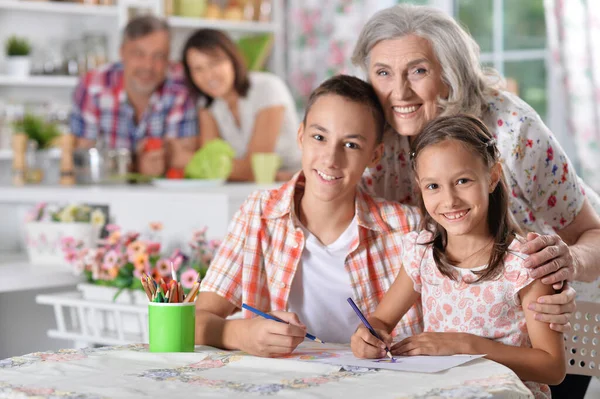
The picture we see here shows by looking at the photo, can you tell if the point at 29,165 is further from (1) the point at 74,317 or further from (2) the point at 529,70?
(2) the point at 529,70

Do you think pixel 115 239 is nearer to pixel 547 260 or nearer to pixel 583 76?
pixel 547 260

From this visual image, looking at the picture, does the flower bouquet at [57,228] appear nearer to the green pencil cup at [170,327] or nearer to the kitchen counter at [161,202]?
the kitchen counter at [161,202]

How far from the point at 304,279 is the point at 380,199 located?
23cm

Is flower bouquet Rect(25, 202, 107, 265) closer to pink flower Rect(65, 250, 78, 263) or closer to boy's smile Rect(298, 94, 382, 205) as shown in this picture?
pink flower Rect(65, 250, 78, 263)

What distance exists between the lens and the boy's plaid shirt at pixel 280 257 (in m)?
1.78

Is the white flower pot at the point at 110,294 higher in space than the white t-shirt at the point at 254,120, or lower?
lower

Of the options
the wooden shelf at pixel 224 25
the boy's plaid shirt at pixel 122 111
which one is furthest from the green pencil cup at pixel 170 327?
the wooden shelf at pixel 224 25

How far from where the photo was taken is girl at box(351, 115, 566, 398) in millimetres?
1440

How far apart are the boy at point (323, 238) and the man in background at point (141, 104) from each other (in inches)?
78.2

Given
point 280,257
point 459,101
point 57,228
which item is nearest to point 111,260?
point 57,228

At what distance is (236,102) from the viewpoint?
402cm

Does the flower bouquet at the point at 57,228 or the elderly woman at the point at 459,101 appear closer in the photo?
the elderly woman at the point at 459,101

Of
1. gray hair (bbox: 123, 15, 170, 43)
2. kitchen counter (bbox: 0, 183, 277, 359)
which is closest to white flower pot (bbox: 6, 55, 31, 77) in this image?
gray hair (bbox: 123, 15, 170, 43)

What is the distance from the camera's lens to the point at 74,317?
260 cm
